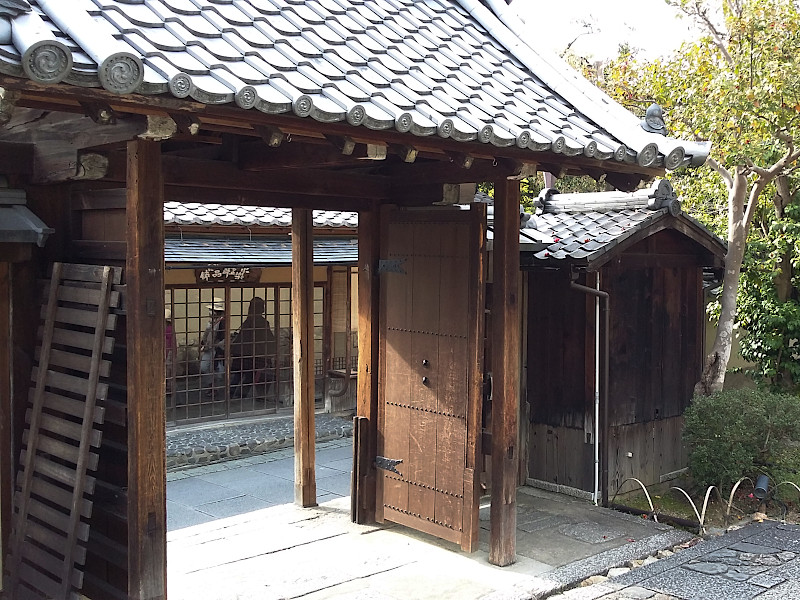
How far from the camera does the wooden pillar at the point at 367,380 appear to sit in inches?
313

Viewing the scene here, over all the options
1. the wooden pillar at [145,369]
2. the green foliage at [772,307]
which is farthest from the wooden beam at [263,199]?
the green foliage at [772,307]

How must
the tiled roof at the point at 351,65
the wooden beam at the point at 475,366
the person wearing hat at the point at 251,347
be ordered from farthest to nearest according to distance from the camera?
1. the person wearing hat at the point at 251,347
2. the wooden beam at the point at 475,366
3. the tiled roof at the point at 351,65

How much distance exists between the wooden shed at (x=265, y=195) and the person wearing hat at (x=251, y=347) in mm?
6246

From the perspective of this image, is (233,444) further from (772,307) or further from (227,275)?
(772,307)

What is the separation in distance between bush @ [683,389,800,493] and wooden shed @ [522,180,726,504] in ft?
2.51

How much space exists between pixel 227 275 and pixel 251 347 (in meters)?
1.38

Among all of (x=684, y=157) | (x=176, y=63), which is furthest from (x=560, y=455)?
(x=176, y=63)

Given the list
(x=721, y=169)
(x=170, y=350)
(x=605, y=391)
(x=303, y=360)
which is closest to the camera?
(x=303, y=360)

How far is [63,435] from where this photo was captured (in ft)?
16.8

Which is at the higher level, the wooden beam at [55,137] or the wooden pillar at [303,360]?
the wooden beam at [55,137]

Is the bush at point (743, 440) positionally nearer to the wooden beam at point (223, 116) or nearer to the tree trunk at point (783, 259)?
the wooden beam at point (223, 116)

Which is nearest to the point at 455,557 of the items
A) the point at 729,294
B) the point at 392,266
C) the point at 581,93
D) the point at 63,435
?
the point at 392,266

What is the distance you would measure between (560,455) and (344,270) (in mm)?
7040

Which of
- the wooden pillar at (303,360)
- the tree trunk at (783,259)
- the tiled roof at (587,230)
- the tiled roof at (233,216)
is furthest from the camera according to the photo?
the tree trunk at (783,259)
